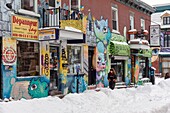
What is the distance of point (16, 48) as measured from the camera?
1243 centimetres

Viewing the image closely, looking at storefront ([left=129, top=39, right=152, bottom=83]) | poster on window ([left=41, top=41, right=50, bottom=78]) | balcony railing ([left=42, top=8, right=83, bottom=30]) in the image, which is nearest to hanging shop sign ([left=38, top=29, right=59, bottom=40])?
balcony railing ([left=42, top=8, right=83, bottom=30])

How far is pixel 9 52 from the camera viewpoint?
39.4 feet

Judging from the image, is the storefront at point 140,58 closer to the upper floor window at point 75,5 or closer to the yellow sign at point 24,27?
the upper floor window at point 75,5

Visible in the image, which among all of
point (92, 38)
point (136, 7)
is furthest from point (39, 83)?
point (136, 7)

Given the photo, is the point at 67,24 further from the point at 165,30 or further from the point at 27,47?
the point at 165,30

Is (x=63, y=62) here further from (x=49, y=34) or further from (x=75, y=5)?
(x=75, y=5)

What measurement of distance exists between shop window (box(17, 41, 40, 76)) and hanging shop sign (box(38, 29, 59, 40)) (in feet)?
1.75

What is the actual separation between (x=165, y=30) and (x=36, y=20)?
29.0 meters

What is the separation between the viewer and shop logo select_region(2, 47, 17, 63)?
11805 mm

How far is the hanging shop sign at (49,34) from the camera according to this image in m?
13.0

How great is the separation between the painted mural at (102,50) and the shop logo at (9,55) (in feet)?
23.8

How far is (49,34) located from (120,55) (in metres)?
8.89

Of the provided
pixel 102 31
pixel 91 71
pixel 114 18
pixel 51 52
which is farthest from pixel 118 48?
pixel 51 52

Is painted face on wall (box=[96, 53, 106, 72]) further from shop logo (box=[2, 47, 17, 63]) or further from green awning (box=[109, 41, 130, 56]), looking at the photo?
shop logo (box=[2, 47, 17, 63])
